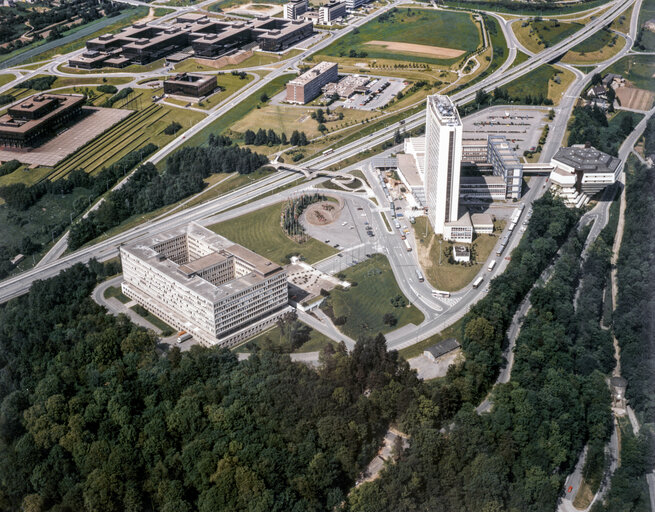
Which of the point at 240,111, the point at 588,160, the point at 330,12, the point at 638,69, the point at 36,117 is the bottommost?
the point at 240,111

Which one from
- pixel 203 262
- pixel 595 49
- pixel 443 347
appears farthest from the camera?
pixel 595 49

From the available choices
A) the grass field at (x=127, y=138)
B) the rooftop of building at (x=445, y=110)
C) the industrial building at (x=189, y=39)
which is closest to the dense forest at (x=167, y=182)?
the grass field at (x=127, y=138)

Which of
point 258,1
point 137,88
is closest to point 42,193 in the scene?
point 137,88

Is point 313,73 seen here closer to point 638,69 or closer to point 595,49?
point 595,49

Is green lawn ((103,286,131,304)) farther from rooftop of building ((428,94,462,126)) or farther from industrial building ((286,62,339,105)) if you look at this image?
industrial building ((286,62,339,105))

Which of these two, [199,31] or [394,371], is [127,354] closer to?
[394,371]

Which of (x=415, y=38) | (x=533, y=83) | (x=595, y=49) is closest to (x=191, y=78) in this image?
(x=415, y=38)

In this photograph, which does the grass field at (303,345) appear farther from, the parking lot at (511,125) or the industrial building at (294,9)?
the industrial building at (294,9)

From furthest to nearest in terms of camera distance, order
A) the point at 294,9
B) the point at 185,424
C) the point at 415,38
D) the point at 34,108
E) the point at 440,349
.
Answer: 1. the point at 294,9
2. the point at 415,38
3. the point at 34,108
4. the point at 440,349
5. the point at 185,424
